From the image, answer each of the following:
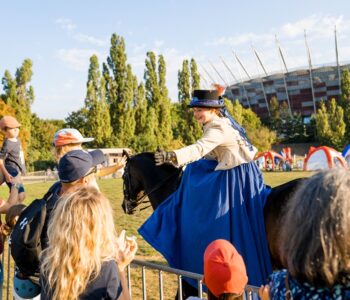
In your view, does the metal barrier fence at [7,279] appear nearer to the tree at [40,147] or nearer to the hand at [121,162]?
the hand at [121,162]

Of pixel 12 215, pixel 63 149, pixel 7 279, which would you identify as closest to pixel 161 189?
pixel 63 149

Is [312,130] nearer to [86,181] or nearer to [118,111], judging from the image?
[118,111]

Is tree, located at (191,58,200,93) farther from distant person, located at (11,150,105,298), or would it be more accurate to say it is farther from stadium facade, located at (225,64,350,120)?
distant person, located at (11,150,105,298)

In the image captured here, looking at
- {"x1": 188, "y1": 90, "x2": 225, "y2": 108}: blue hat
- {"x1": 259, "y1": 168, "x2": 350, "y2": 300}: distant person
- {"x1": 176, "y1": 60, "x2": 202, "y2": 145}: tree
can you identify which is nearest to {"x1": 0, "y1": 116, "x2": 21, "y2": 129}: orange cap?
{"x1": 188, "y1": 90, "x2": 225, "y2": 108}: blue hat

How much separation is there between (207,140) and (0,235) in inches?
84.1

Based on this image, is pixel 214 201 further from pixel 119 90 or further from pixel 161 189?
pixel 119 90

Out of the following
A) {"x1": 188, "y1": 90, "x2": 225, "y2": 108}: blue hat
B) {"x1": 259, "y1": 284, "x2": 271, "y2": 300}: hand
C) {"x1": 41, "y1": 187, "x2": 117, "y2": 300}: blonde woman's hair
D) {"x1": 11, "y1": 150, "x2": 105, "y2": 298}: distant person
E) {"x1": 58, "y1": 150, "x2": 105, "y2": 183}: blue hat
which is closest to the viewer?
{"x1": 259, "y1": 284, "x2": 271, "y2": 300}: hand

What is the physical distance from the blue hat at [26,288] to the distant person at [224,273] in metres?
1.76

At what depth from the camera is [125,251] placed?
2439 millimetres

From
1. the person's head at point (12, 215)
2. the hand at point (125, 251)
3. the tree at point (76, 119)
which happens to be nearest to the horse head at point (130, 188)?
the person's head at point (12, 215)

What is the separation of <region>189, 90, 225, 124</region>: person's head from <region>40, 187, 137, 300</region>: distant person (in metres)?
2.21

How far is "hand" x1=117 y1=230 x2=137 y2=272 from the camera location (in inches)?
94.9

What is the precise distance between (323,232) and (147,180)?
3963 mm

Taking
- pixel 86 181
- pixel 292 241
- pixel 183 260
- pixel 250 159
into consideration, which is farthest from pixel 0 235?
pixel 292 241
